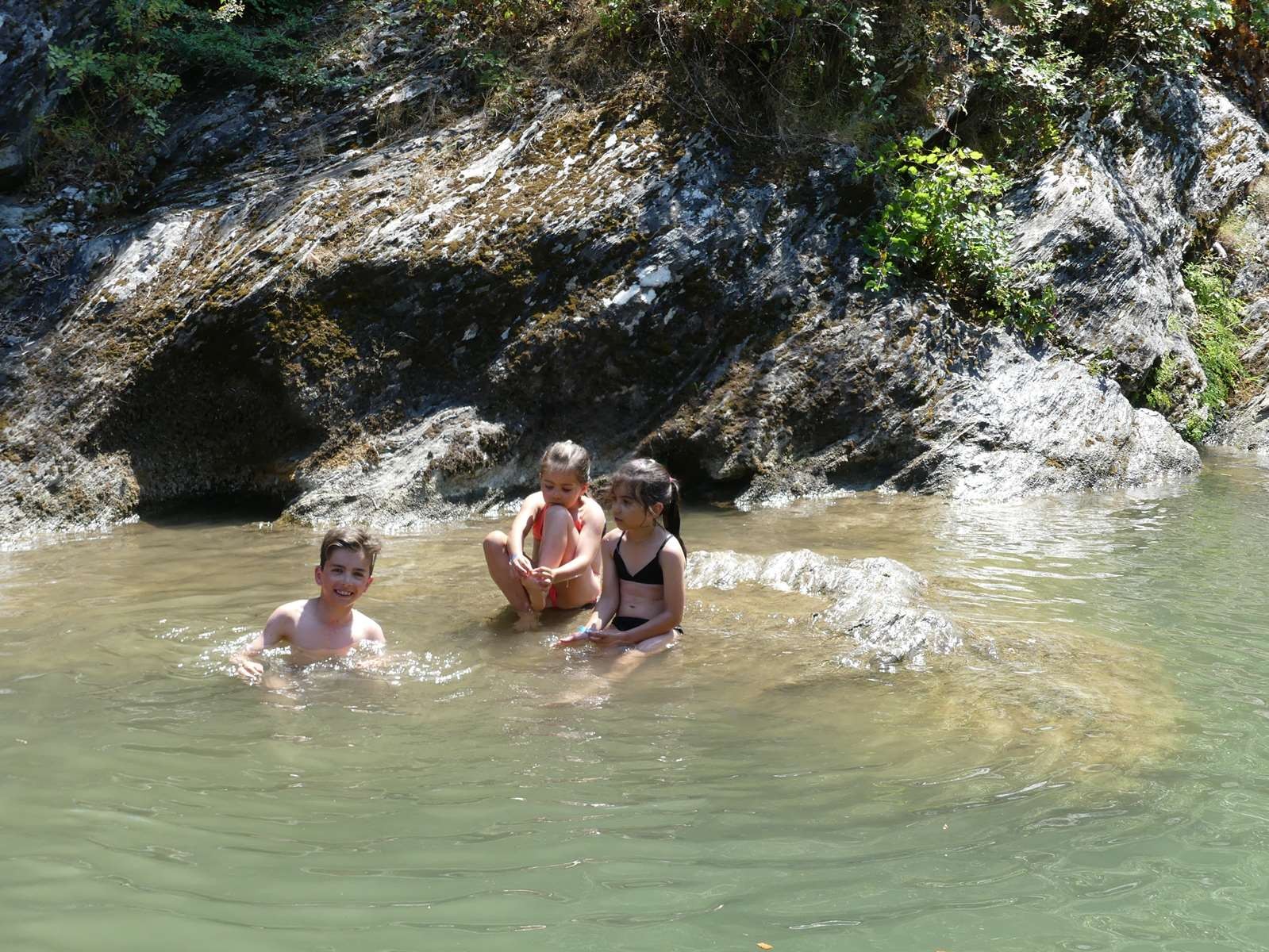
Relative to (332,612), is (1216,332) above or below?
above

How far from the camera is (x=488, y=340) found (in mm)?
9844

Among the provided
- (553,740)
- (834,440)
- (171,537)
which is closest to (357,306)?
(171,537)

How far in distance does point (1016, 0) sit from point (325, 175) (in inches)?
306

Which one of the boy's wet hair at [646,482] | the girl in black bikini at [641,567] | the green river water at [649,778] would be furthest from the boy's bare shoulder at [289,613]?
the boy's wet hair at [646,482]

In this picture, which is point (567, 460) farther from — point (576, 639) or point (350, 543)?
point (350, 543)

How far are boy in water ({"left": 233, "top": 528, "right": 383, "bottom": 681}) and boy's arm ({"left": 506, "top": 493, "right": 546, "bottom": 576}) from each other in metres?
0.82

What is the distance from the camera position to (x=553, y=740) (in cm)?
443

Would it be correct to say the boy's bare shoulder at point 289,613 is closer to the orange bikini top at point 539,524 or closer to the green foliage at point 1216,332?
the orange bikini top at point 539,524

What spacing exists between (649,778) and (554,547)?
2.44 metres

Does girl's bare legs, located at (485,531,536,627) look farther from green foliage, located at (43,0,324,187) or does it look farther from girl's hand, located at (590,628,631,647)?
green foliage, located at (43,0,324,187)

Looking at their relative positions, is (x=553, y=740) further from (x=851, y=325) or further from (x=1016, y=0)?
(x=1016, y=0)

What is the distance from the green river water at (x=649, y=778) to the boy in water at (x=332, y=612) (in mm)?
237

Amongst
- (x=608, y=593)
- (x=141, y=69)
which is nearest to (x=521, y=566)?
(x=608, y=593)

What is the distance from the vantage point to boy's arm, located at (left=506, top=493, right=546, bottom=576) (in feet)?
20.2
